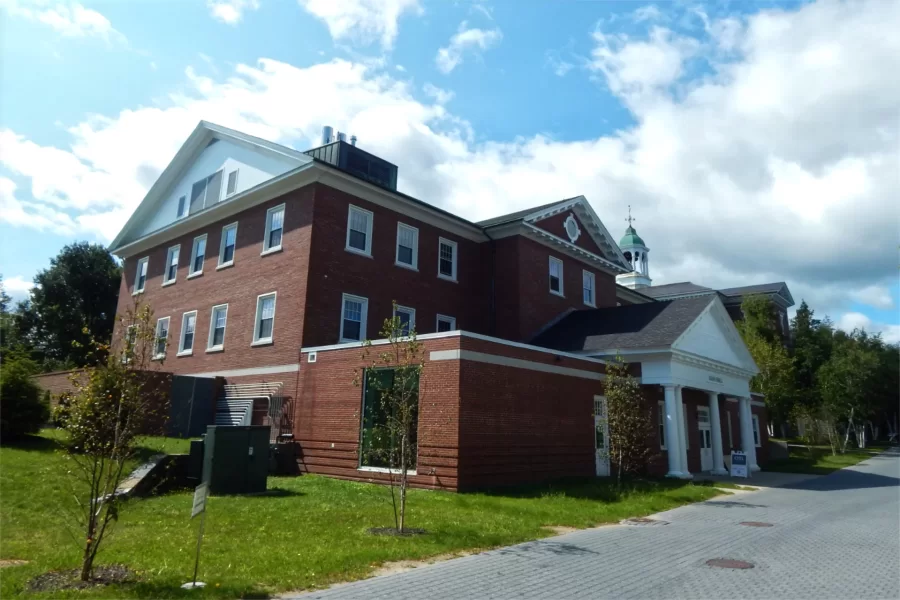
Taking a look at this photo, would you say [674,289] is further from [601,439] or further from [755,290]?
[601,439]

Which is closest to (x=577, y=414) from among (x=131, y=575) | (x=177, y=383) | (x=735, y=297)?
(x=177, y=383)

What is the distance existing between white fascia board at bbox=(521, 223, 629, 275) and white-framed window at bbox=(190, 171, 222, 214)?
13017mm

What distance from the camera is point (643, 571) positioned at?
848cm

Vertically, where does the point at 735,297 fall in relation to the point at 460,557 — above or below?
above

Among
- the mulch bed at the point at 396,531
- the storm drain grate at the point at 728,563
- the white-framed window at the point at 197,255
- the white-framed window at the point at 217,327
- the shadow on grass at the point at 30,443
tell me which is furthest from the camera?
the white-framed window at the point at 197,255

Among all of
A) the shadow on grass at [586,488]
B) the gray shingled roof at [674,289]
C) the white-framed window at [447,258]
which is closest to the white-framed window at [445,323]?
the white-framed window at [447,258]

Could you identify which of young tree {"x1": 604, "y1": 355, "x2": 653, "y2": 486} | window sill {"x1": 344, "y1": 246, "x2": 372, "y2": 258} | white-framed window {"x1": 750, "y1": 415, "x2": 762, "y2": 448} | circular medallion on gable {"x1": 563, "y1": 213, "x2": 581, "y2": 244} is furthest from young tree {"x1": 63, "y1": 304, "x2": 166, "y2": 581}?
white-framed window {"x1": 750, "y1": 415, "x2": 762, "y2": 448}

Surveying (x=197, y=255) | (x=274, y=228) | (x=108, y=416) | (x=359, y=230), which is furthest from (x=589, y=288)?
(x=108, y=416)

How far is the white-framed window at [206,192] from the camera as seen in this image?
86.3 ft

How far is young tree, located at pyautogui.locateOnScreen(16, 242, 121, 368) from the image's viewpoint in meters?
43.9

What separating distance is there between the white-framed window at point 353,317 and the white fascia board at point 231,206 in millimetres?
4418

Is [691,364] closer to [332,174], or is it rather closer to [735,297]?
[332,174]

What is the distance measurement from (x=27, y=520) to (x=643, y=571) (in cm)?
1000

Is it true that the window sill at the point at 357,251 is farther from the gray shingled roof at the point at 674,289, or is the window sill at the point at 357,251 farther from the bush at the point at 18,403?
the gray shingled roof at the point at 674,289
